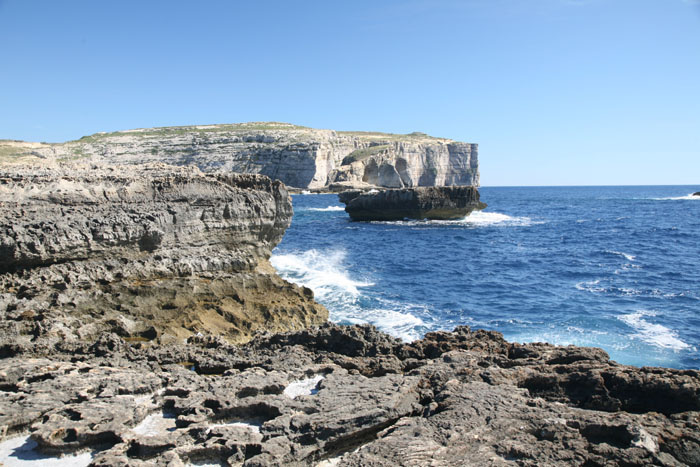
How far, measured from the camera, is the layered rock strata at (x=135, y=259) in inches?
336

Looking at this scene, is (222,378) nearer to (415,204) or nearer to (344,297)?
(344,297)

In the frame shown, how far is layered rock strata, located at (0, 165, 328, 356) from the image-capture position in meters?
8.54

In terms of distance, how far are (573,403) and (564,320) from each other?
933cm

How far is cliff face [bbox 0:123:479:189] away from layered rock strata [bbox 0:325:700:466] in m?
82.7

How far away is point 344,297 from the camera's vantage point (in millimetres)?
16391

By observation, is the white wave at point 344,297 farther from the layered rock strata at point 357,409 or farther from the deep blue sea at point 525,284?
the layered rock strata at point 357,409

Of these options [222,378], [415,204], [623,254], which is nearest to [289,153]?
[415,204]

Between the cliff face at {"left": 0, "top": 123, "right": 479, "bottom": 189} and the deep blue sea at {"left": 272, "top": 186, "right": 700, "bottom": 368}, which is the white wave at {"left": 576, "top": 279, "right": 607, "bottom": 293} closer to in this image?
the deep blue sea at {"left": 272, "top": 186, "right": 700, "bottom": 368}

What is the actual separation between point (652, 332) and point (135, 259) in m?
14.0

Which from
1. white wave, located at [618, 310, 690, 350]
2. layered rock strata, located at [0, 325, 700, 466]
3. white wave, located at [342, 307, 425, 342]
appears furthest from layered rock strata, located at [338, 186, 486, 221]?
layered rock strata, located at [0, 325, 700, 466]

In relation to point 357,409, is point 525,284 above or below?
below

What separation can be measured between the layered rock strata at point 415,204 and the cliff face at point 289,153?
144 ft

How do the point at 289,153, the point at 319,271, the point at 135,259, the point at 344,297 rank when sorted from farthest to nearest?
the point at 289,153 < the point at 319,271 < the point at 344,297 < the point at 135,259

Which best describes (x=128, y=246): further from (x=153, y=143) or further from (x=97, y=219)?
(x=153, y=143)
